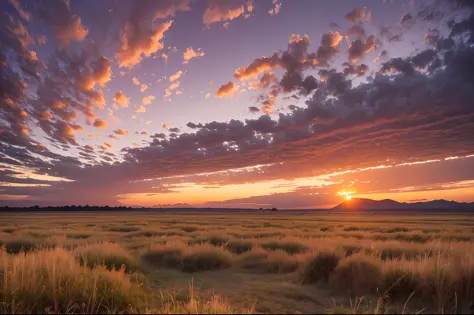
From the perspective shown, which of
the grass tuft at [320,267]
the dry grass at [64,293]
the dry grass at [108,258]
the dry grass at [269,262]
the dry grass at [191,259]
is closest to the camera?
the dry grass at [64,293]

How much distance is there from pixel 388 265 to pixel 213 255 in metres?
6.89

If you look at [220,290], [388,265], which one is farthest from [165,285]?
[388,265]

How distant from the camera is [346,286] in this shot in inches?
315

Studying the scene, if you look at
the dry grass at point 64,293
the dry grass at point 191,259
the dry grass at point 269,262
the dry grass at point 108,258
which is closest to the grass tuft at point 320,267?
the dry grass at point 269,262

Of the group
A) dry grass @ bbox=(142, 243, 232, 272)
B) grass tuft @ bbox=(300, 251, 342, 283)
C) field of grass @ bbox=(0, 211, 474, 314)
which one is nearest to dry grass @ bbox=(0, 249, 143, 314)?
field of grass @ bbox=(0, 211, 474, 314)

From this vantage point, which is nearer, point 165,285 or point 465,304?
point 465,304

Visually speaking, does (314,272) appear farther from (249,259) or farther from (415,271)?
(249,259)

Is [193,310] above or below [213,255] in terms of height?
above

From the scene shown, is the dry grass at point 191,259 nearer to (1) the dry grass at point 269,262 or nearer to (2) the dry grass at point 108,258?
(1) the dry grass at point 269,262

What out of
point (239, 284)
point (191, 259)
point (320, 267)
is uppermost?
point (320, 267)

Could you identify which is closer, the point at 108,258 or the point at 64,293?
the point at 64,293

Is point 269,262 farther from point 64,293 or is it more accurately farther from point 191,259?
point 64,293

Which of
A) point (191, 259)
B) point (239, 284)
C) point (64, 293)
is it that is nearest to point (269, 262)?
point (239, 284)

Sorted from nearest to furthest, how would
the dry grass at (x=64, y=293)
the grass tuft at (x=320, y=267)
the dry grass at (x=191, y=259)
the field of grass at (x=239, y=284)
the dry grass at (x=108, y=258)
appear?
the dry grass at (x=64, y=293) → the field of grass at (x=239, y=284) → the grass tuft at (x=320, y=267) → the dry grass at (x=108, y=258) → the dry grass at (x=191, y=259)
